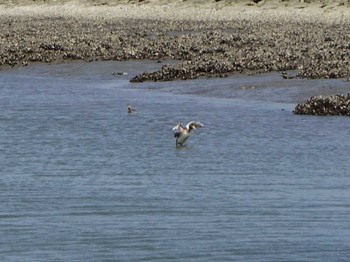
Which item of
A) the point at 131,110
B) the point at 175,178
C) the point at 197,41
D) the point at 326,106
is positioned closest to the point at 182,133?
the point at 175,178

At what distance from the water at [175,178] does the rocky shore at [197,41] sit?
286 cm

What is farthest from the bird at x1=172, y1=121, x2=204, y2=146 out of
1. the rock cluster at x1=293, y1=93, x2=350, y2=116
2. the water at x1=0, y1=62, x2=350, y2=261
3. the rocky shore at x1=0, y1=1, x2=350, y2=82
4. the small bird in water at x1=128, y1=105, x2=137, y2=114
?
the rocky shore at x1=0, y1=1, x2=350, y2=82

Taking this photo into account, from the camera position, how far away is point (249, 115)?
84.2ft

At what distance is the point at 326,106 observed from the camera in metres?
25.0

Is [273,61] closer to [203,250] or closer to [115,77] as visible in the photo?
[115,77]

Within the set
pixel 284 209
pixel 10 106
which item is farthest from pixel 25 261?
pixel 10 106

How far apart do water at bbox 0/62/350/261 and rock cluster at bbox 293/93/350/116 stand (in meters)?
0.34

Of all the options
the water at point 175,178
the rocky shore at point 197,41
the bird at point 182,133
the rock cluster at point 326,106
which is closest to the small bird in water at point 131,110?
the water at point 175,178

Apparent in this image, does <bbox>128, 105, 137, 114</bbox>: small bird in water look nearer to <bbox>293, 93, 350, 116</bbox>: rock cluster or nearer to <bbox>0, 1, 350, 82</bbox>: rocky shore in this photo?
<bbox>293, 93, 350, 116</bbox>: rock cluster

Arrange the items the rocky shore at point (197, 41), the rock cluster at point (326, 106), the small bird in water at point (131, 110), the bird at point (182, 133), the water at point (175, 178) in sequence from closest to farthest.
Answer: the water at point (175, 178)
the bird at point (182, 133)
the rock cluster at point (326, 106)
the small bird in water at point (131, 110)
the rocky shore at point (197, 41)

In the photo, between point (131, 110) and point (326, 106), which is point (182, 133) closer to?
point (326, 106)

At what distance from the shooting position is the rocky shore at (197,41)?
33.4m

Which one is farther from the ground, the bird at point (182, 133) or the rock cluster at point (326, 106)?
the bird at point (182, 133)

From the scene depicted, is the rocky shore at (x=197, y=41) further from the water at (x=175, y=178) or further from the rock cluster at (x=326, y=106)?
the rock cluster at (x=326, y=106)
